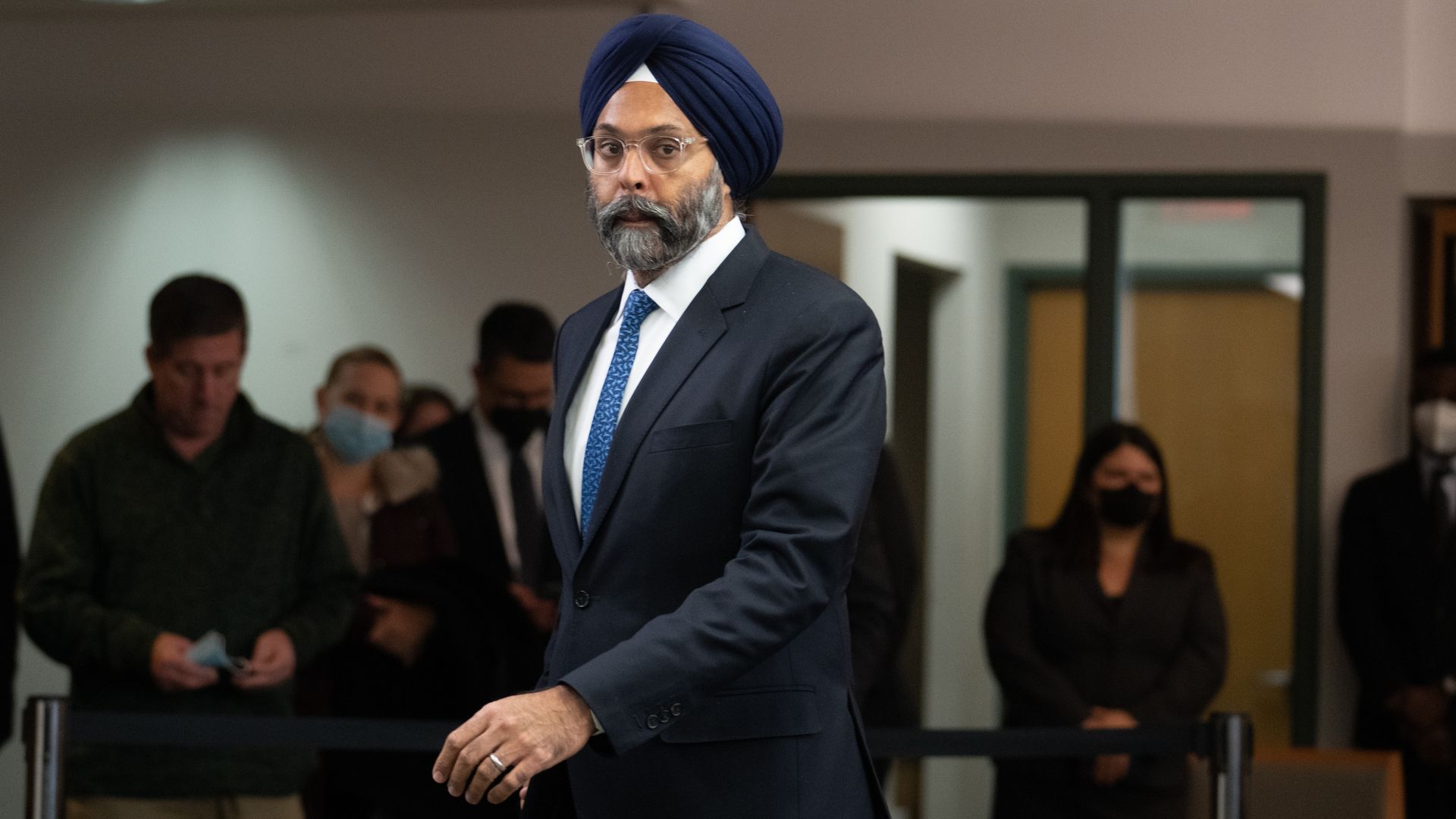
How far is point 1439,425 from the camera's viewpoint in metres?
5.45

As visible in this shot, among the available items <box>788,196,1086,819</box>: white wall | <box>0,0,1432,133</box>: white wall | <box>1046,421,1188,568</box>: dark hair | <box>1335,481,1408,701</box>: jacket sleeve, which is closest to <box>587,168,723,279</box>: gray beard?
<box>1046,421,1188,568</box>: dark hair

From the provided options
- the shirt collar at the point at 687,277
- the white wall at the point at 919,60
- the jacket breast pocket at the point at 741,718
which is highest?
the white wall at the point at 919,60

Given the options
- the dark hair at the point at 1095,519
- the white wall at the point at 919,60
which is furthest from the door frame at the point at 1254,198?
the dark hair at the point at 1095,519

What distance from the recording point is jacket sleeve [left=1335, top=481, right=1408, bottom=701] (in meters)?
5.38

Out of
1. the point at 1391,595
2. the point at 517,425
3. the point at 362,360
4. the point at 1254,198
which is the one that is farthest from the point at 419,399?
the point at 1391,595

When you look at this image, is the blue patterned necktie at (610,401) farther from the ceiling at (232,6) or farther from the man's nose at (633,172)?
the ceiling at (232,6)

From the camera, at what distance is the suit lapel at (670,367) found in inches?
77.7

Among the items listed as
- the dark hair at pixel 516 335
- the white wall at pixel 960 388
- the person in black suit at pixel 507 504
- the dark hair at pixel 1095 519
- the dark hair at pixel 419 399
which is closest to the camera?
the person in black suit at pixel 507 504

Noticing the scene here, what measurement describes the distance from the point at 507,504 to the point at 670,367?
9.61ft

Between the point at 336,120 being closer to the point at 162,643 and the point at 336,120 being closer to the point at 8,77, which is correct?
the point at 8,77

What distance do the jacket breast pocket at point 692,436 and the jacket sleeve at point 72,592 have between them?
2.31 m

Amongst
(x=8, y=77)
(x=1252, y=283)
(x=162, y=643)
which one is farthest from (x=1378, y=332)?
(x=8, y=77)

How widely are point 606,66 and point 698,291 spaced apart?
260 mm

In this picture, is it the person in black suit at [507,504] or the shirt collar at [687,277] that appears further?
the person in black suit at [507,504]
